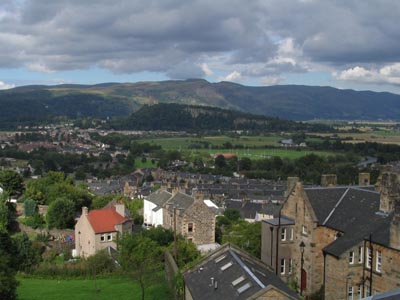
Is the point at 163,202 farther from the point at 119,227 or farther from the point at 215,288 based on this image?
the point at 215,288

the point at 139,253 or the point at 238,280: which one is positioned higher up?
the point at 238,280

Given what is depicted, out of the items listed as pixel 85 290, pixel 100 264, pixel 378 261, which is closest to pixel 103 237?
pixel 100 264

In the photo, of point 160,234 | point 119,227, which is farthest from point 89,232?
point 160,234

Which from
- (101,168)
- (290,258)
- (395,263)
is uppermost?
(395,263)

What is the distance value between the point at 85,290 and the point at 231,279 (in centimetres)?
2004

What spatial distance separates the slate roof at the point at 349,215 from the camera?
29.6 metres

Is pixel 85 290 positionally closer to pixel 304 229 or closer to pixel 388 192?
pixel 304 229

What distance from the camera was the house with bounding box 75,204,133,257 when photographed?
51625 mm

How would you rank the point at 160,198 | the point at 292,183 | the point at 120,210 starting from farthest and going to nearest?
1. the point at 160,198
2. the point at 120,210
3. the point at 292,183

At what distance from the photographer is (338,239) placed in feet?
104

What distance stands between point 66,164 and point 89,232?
116m

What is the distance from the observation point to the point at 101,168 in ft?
536

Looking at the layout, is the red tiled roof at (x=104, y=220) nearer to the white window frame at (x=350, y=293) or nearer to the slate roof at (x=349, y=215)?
the slate roof at (x=349, y=215)

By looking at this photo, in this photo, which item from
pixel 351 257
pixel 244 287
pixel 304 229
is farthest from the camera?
pixel 304 229
